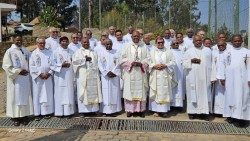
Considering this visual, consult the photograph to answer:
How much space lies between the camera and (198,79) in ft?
34.3

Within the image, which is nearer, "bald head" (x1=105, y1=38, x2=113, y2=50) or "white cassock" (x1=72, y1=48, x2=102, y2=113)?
"white cassock" (x1=72, y1=48, x2=102, y2=113)

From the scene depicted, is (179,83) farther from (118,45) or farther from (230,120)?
(118,45)

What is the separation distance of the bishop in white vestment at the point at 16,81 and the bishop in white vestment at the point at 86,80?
1227 mm

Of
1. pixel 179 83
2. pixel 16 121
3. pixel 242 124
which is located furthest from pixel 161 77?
pixel 16 121

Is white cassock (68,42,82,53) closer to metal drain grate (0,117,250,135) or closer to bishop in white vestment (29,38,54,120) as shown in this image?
bishop in white vestment (29,38,54,120)

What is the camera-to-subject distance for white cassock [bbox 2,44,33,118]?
9.95 metres

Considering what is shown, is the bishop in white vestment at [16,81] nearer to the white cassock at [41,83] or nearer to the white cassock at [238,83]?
the white cassock at [41,83]

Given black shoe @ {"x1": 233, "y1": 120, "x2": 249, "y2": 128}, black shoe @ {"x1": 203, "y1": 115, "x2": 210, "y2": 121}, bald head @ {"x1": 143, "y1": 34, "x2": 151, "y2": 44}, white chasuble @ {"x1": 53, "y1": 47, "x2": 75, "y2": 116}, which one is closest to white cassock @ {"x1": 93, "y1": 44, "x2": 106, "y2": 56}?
white chasuble @ {"x1": 53, "y1": 47, "x2": 75, "y2": 116}

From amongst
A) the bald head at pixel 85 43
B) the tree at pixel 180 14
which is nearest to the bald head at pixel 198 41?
the bald head at pixel 85 43

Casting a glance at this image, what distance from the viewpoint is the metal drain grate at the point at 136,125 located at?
9633 mm

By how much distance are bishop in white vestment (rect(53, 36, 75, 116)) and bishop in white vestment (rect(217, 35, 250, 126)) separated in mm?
3611

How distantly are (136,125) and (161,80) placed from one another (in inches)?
52.2

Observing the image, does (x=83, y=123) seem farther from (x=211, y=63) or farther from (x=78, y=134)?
(x=211, y=63)

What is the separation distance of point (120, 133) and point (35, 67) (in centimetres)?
259
